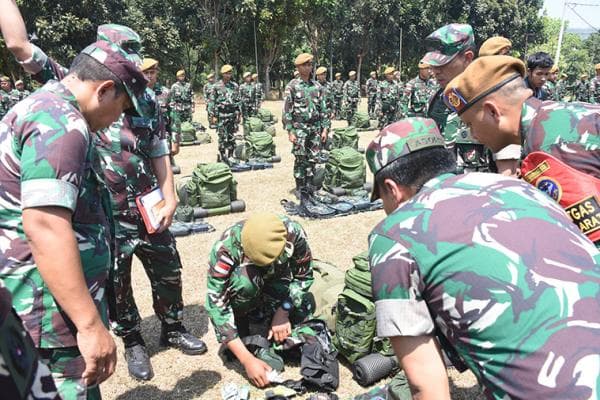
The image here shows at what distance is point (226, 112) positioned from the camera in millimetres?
10680

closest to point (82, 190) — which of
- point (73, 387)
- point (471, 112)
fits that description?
point (73, 387)

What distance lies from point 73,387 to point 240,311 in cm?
181

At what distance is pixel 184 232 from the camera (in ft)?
21.0

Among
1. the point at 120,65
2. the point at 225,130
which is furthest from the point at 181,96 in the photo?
the point at 120,65

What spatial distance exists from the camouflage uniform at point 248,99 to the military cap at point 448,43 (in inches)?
451

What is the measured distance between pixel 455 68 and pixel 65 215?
3.22 m

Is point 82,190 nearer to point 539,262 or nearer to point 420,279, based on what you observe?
point 420,279

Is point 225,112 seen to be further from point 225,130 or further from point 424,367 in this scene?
point 424,367

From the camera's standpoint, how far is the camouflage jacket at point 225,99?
35.1ft

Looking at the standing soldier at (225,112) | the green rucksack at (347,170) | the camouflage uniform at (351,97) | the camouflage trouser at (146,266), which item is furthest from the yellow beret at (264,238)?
the camouflage uniform at (351,97)

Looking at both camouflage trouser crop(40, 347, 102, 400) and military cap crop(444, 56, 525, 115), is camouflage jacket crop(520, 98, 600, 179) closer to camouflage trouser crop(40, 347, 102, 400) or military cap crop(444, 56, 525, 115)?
military cap crop(444, 56, 525, 115)

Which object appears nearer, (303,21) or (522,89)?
(522,89)

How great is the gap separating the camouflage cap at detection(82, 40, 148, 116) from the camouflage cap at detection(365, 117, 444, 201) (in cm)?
100

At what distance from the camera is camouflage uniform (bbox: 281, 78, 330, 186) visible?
25.2ft
